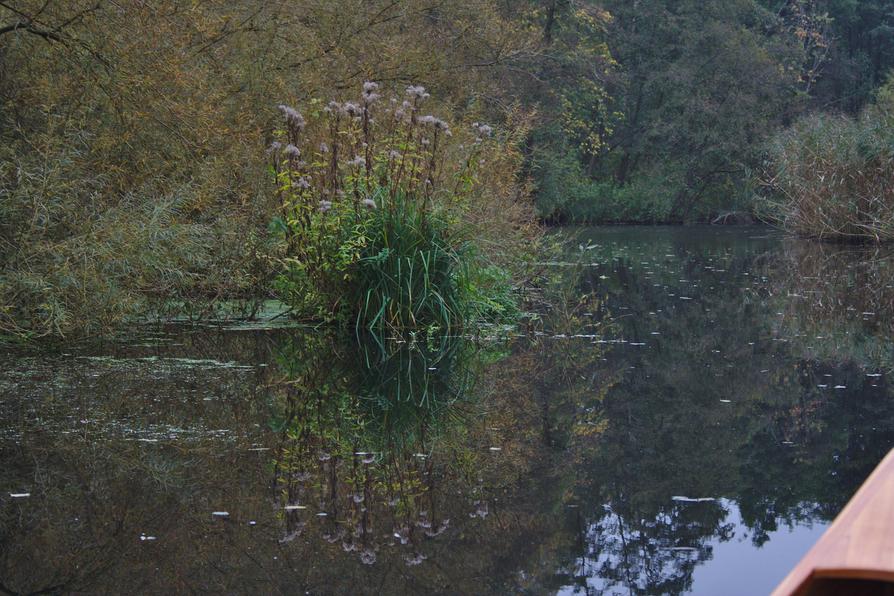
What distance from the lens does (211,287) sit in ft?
38.3

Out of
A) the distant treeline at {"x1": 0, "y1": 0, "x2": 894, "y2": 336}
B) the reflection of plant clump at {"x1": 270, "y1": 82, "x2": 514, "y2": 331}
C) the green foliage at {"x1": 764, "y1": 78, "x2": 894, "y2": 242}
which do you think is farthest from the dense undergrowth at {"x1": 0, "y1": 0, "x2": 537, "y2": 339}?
the green foliage at {"x1": 764, "y1": 78, "x2": 894, "y2": 242}

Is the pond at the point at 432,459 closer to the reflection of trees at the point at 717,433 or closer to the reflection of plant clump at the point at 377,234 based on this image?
the reflection of trees at the point at 717,433

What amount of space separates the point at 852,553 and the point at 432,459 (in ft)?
11.8

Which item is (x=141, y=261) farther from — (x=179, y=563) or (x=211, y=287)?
(x=179, y=563)

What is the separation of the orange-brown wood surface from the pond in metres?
1.31

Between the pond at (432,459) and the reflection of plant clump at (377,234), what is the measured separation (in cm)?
41

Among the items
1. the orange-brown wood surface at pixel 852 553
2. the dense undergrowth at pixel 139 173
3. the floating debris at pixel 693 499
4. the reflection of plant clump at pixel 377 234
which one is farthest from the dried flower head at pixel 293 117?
the orange-brown wood surface at pixel 852 553

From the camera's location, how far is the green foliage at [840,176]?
80.7 ft

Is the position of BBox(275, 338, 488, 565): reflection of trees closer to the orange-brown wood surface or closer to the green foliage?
the orange-brown wood surface

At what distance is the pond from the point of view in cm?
425

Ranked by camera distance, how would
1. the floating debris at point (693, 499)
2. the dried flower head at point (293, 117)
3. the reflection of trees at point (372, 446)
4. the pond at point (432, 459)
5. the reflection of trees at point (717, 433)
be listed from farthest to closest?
the dried flower head at point (293, 117)
the floating debris at point (693, 499)
the reflection of trees at point (372, 446)
the reflection of trees at point (717, 433)
the pond at point (432, 459)

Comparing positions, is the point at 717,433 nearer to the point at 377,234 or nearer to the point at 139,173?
the point at 377,234

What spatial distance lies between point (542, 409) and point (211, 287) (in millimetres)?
5222

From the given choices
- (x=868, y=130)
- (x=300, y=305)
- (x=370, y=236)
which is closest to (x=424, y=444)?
(x=370, y=236)
